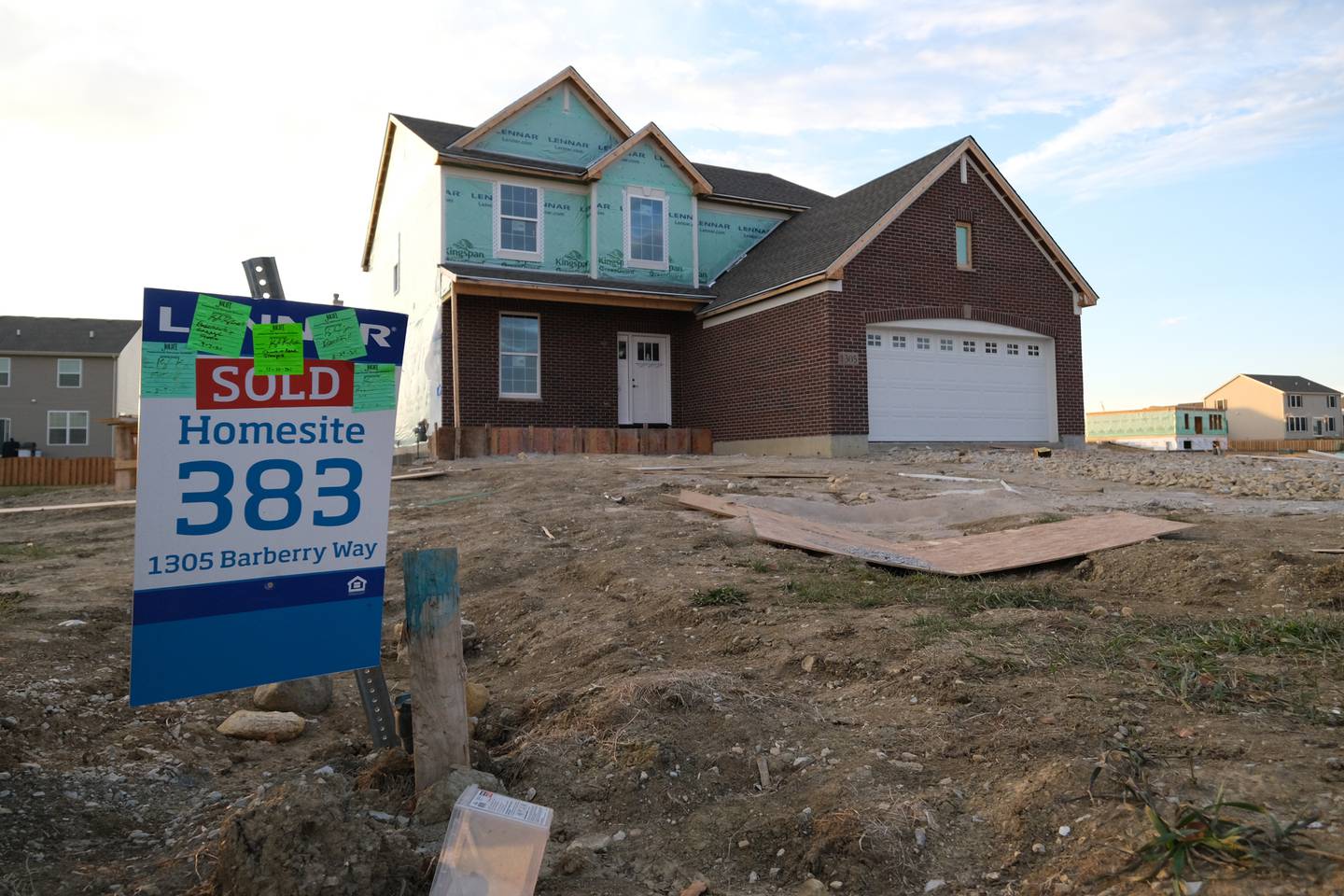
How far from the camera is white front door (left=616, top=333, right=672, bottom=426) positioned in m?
19.5

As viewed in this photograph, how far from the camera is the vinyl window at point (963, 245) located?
17625 mm

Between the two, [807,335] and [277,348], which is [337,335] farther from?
[807,335]

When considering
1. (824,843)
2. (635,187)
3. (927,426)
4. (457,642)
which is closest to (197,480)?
(457,642)

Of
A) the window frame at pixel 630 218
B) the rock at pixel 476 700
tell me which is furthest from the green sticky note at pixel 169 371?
the window frame at pixel 630 218

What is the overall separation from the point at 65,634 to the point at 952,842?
532 cm

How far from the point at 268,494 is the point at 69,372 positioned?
4633 cm

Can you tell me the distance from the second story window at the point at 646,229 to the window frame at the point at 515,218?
6.24 feet

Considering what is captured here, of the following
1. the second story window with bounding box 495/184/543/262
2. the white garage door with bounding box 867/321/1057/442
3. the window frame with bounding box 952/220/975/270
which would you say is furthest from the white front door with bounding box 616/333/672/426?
the window frame with bounding box 952/220/975/270

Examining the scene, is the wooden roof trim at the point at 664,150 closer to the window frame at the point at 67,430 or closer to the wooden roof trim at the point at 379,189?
the wooden roof trim at the point at 379,189

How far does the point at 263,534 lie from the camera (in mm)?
3180

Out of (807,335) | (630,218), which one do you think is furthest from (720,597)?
(630,218)

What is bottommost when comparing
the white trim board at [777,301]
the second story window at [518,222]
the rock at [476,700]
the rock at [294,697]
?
the rock at [294,697]

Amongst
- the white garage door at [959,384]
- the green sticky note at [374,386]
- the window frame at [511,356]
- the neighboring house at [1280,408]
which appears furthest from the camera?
the neighboring house at [1280,408]

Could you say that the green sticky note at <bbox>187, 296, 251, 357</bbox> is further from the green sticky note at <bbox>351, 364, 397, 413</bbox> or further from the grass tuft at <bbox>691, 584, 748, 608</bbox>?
the grass tuft at <bbox>691, 584, 748, 608</bbox>
